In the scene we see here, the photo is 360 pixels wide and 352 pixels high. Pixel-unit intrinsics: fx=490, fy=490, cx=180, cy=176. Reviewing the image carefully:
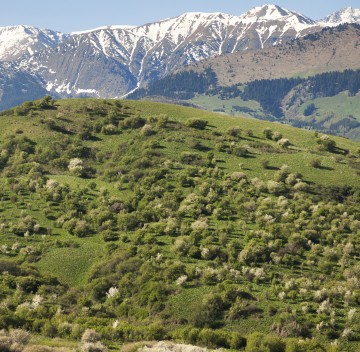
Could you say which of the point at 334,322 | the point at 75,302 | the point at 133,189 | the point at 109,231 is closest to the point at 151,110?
the point at 133,189

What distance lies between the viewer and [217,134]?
104000 millimetres

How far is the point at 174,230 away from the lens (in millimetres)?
65875

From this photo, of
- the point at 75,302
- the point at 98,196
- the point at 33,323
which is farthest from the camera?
the point at 98,196

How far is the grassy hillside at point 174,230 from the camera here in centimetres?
Result: 4409

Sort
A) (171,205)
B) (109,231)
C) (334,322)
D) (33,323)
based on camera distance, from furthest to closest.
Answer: (171,205)
(109,231)
(334,322)
(33,323)

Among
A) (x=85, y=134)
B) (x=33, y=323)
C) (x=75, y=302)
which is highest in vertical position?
(x=85, y=134)

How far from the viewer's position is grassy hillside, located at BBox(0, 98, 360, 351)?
44094 mm

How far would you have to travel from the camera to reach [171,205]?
241 ft

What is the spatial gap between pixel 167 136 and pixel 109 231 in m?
38.5

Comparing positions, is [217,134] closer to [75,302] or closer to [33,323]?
[75,302]

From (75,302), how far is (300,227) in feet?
106

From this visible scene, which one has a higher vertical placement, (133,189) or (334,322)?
(133,189)

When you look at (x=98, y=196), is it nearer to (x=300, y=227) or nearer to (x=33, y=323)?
(x=300, y=227)

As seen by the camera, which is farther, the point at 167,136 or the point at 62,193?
the point at 167,136
